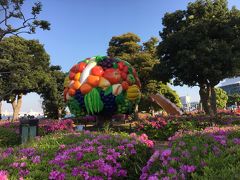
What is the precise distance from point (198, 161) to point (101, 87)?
11.8 meters

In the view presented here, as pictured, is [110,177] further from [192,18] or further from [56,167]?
[192,18]

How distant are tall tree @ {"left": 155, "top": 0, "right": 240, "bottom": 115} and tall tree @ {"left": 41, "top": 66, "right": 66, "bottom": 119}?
20396 millimetres

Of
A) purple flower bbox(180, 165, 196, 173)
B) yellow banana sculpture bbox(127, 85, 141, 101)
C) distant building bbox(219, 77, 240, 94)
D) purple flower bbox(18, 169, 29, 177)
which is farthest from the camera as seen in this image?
distant building bbox(219, 77, 240, 94)

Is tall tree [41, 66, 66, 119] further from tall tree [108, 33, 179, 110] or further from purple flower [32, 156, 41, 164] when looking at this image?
purple flower [32, 156, 41, 164]

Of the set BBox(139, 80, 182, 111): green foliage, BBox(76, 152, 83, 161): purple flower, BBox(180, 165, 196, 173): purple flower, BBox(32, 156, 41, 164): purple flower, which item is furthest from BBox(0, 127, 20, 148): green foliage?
BBox(139, 80, 182, 111): green foliage

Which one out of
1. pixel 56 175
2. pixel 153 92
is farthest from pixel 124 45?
pixel 56 175

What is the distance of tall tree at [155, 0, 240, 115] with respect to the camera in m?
19.3

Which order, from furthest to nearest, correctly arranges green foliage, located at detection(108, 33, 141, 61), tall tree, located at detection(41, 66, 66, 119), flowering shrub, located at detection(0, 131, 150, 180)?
tall tree, located at detection(41, 66, 66, 119) → green foliage, located at detection(108, 33, 141, 61) → flowering shrub, located at detection(0, 131, 150, 180)

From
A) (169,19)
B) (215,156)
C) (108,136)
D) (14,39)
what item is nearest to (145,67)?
(169,19)

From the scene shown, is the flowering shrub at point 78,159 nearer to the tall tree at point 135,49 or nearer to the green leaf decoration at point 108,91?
the green leaf decoration at point 108,91

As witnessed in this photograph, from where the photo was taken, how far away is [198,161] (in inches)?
196

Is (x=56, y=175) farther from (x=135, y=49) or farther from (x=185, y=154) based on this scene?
(x=135, y=49)

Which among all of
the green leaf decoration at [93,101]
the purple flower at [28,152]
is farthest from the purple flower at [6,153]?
the green leaf decoration at [93,101]

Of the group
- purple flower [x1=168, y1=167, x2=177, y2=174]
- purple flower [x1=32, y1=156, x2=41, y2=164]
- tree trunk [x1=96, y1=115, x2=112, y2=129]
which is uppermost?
tree trunk [x1=96, y1=115, x2=112, y2=129]
